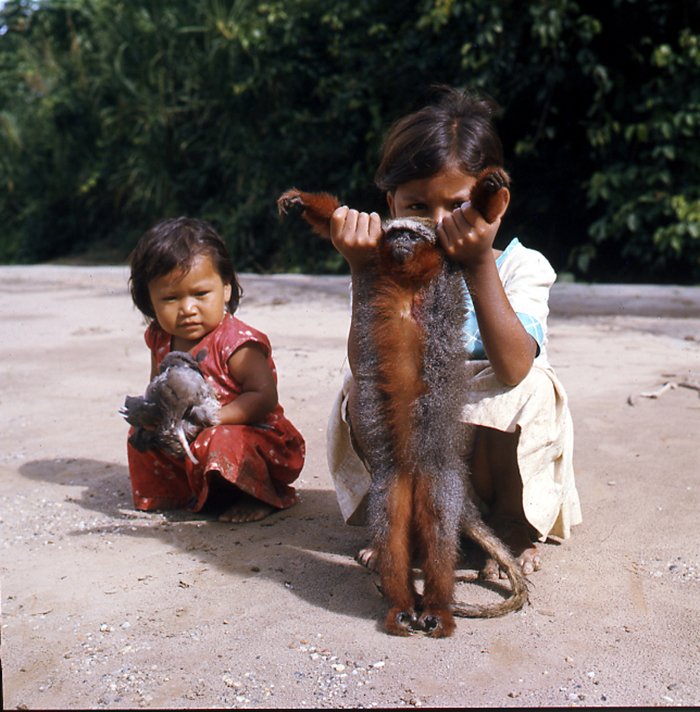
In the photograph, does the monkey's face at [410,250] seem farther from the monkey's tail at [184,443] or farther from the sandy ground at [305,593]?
the monkey's tail at [184,443]

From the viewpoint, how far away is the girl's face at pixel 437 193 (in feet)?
9.04

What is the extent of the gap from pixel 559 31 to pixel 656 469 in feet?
20.2

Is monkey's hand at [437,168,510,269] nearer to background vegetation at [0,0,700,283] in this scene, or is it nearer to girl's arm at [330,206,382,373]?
girl's arm at [330,206,382,373]

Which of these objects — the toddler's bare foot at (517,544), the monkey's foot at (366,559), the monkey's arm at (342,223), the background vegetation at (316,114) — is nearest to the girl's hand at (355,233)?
the monkey's arm at (342,223)

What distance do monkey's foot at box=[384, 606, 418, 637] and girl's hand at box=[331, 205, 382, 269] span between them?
89cm

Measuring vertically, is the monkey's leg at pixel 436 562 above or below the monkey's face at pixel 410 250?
below

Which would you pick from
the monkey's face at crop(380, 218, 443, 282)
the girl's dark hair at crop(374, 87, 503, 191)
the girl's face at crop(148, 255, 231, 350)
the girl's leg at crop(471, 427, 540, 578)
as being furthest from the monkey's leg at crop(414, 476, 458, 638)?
the girl's face at crop(148, 255, 231, 350)

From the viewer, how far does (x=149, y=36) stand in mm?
14711

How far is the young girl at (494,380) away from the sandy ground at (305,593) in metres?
0.18

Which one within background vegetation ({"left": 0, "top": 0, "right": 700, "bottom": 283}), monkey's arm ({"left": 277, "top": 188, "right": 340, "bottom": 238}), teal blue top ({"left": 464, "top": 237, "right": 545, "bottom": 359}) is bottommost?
teal blue top ({"left": 464, "top": 237, "right": 545, "bottom": 359})

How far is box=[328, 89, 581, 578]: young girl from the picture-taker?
2.60 m

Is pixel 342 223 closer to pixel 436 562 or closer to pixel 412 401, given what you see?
pixel 412 401

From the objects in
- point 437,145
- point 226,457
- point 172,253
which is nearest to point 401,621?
point 226,457

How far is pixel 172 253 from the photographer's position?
3322 millimetres
